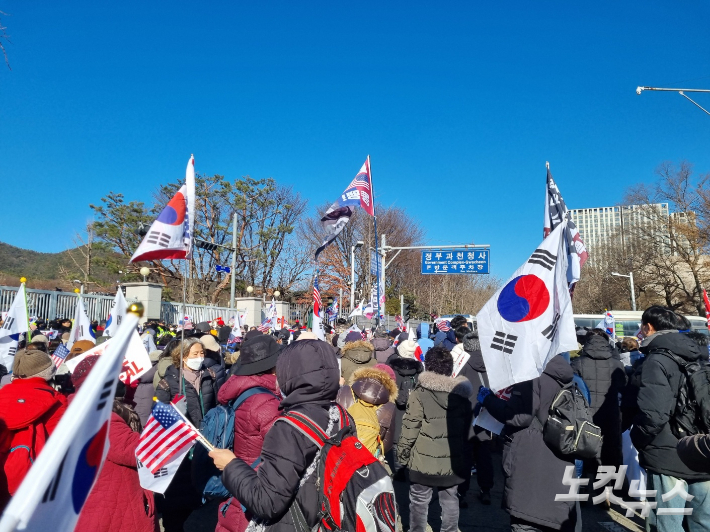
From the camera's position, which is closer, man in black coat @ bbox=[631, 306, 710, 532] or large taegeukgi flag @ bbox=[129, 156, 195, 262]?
man in black coat @ bbox=[631, 306, 710, 532]

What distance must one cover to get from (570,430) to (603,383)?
9.09 feet

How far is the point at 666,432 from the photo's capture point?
12.8ft

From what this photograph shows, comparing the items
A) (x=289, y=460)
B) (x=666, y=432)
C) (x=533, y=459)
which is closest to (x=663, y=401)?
(x=666, y=432)

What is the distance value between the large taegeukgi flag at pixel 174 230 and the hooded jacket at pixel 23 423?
1.78m

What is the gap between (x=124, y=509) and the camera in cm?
322

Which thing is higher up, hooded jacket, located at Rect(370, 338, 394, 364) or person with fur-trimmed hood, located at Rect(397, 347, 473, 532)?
hooded jacket, located at Rect(370, 338, 394, 364)

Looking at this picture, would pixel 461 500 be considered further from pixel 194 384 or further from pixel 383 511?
pixel 383 511

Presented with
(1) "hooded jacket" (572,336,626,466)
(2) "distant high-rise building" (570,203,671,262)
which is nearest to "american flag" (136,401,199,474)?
(1) "hooded jacket" (572,336,626,466)

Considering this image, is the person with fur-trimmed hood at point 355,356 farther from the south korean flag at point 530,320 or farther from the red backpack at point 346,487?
the red backpack at point 346,487

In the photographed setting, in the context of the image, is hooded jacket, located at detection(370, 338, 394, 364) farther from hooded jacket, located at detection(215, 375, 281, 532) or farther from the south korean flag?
hooded jacket, located at detection(215, 375, 281, 532)

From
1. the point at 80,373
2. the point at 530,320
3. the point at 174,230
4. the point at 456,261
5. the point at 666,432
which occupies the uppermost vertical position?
the point at 456,261

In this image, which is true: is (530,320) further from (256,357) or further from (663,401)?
(256,357)

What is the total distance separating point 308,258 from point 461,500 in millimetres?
37546

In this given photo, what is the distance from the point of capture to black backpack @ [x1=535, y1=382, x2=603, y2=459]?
3.85 m
